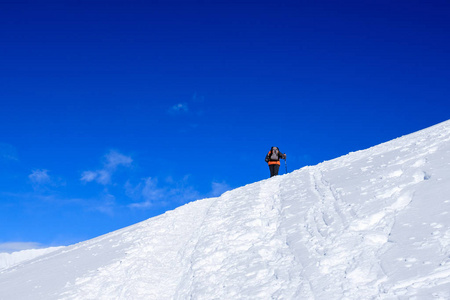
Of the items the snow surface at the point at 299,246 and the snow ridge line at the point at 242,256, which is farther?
the snow ridge line at the point at 242,256

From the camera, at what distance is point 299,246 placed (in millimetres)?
9141

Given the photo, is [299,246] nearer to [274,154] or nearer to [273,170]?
[273,170]

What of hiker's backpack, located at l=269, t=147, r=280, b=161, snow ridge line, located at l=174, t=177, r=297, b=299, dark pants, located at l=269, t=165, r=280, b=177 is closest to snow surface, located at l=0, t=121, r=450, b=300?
snow ridge line, located at l=174, t=177, r=297, b=299

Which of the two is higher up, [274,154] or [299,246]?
[274,154]

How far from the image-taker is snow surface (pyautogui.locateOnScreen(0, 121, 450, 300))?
6.96 m

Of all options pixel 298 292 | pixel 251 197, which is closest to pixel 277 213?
pixel 251 197

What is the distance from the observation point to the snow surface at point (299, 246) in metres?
6.96

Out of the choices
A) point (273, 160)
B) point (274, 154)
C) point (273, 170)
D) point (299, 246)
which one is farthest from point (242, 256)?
point (274, 154)

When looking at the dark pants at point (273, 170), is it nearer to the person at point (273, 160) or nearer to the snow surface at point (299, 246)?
the person at point (273, 160)

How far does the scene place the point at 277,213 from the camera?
39.9 feet

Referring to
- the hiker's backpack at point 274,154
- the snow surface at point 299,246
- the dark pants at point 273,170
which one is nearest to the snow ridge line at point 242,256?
the snow surface at point 299,246

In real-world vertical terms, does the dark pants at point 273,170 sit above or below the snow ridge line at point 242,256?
above

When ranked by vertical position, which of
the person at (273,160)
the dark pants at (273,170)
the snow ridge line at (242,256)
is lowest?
the snow ridge line at (242,256)

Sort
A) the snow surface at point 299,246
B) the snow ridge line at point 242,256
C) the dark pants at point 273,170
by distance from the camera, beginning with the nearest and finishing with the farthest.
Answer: the snow surface at point 299,246 < the snow ridge line at point 242,256 < the dark pants at point 273,170
